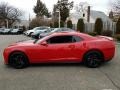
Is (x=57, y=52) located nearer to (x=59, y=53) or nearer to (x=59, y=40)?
(x=59, y=53)

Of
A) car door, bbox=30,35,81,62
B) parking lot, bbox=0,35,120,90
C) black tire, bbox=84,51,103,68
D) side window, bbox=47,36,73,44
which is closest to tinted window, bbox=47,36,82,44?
side window, bbox=47,36,73,44

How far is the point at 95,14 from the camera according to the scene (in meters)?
76.2

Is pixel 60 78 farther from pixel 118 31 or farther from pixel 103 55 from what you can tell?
pixel 118 31

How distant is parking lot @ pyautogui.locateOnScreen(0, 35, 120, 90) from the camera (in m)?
6.73

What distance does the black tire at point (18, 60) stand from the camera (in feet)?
30.8

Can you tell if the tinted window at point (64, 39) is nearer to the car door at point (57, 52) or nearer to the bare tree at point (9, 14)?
the car door at point (57, 52)

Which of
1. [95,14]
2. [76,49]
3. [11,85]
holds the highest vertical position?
[95,14]

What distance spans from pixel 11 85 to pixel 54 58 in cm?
285

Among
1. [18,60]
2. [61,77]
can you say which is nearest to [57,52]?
[18,60]

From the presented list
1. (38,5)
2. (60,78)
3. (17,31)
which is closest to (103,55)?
(60,78)

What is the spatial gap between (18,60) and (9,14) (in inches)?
3201

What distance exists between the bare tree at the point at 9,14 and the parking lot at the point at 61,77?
78.0 metres

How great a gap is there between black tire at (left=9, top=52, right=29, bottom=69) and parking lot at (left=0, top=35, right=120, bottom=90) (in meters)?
0.23

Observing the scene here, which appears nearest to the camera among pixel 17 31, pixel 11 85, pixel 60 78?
pixel 11 85
